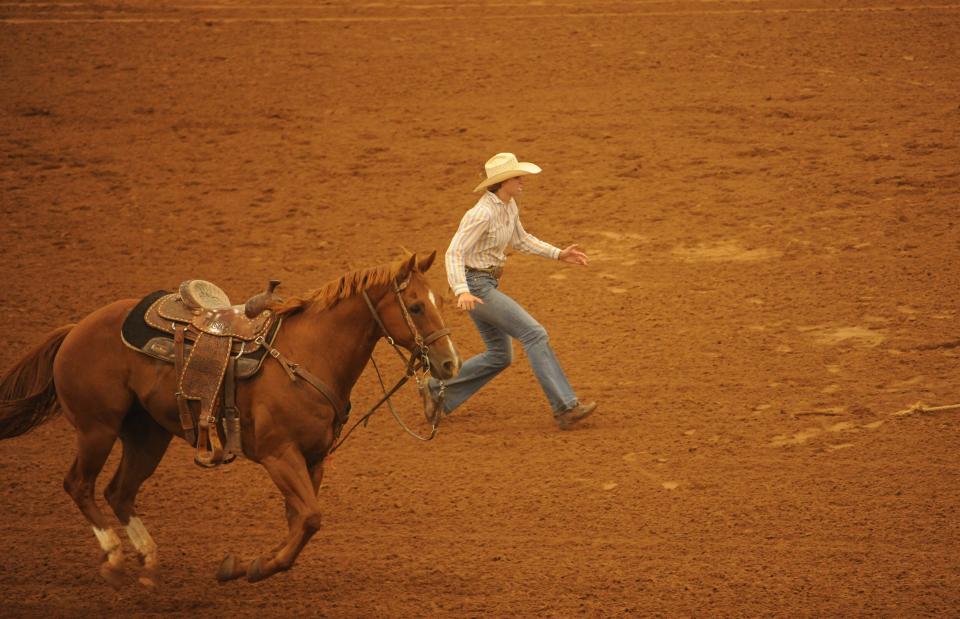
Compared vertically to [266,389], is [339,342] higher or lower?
higher

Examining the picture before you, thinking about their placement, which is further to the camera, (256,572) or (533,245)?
(533,245)

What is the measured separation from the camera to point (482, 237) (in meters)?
8.01

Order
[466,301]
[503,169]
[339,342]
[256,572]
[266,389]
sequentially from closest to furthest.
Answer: [256,572]
[266,389]
[339,342]
[466,301]
[503,169]

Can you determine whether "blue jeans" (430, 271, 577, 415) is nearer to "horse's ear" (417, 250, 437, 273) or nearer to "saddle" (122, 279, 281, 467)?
"horse's ear" (417, 250, 437, 273)

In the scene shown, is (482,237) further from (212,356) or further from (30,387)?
(30,387)

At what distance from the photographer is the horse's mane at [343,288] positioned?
6.16 meters

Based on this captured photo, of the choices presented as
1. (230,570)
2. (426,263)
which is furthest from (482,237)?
(230,570)

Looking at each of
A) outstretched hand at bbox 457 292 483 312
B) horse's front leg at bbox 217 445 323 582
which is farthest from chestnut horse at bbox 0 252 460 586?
outstretched hand at bbox 457 292 483 312

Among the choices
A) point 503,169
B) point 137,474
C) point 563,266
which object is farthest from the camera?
point 563,266

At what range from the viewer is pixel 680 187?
1278 cm

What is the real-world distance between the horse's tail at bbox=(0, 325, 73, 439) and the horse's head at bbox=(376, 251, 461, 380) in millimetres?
2123

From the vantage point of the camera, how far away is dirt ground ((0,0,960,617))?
6707 mm

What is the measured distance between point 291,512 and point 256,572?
36cm

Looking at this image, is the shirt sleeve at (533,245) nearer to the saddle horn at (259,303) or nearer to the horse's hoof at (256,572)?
the saddle horn at (259,303)
